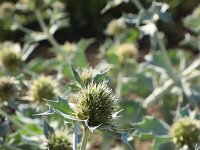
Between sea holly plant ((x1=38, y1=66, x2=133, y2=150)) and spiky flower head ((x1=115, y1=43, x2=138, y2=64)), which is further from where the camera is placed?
spiky flower head ((x1=115, y1=43, x2=138, y2=64))

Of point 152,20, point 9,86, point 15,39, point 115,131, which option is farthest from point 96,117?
point 15,39

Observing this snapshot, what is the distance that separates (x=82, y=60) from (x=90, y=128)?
1.32 m

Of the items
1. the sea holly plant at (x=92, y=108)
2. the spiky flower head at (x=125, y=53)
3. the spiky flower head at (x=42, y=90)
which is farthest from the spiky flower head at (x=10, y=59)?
the sea holly plant at (x=92, y=108)

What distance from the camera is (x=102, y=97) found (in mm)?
1347

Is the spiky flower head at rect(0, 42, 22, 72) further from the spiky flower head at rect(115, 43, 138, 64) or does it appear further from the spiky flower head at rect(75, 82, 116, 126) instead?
the spiky flower head at rect(75, 82, 116, 126)

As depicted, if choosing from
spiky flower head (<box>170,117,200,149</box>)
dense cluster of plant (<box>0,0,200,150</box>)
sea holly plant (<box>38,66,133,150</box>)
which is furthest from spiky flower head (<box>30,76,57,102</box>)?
sea holly plant (<box>38,66,133,150</box>)

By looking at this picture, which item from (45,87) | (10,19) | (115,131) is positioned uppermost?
(10,19)

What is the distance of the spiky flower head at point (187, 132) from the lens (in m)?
1.80

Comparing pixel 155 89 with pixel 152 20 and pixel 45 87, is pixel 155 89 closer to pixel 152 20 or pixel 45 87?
pixel 152 20

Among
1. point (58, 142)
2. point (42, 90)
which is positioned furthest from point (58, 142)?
point (42, 90)

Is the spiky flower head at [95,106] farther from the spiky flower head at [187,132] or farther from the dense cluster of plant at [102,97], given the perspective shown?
the spiky flower head at [187,132]

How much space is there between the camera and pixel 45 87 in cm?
201

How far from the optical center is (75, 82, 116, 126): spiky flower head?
133 centimetres

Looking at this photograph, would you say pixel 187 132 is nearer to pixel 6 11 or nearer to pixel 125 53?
pixel 125 53
